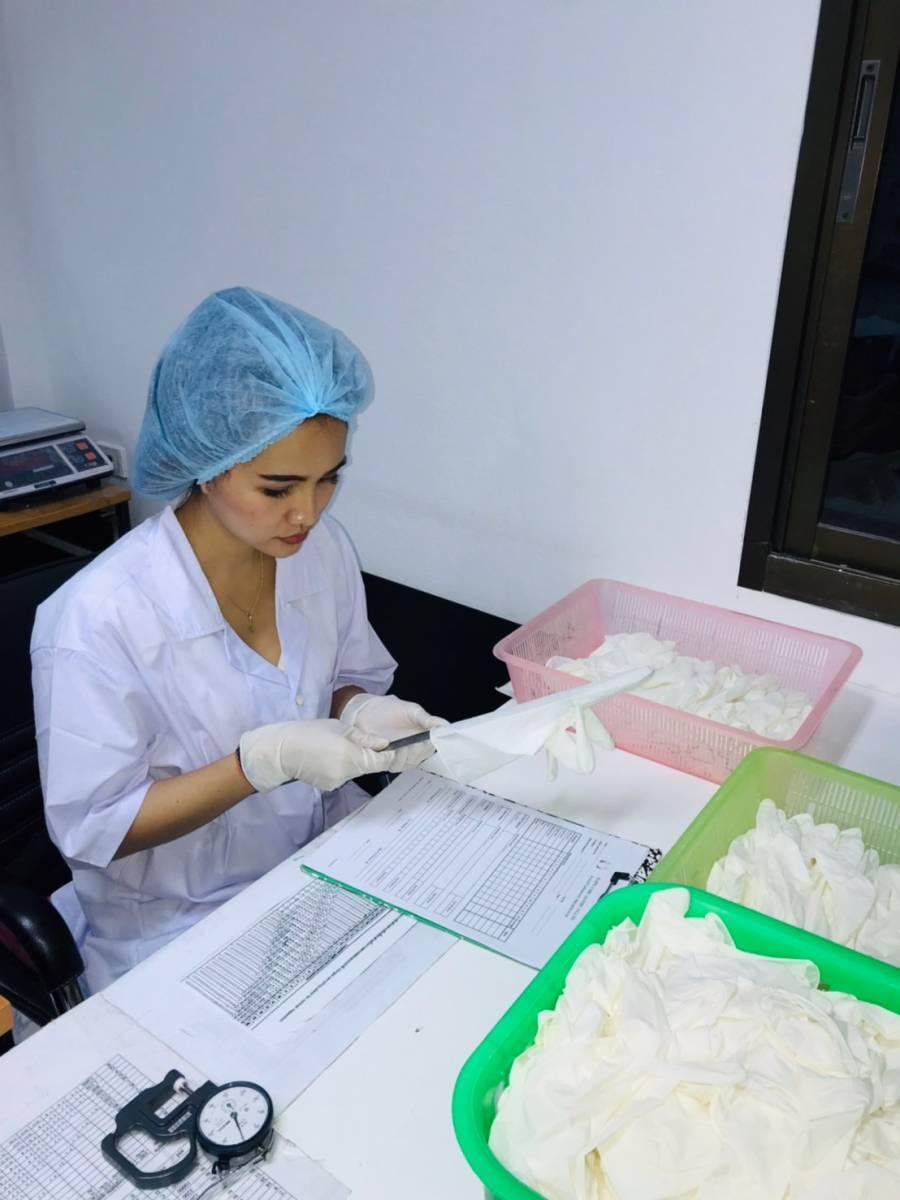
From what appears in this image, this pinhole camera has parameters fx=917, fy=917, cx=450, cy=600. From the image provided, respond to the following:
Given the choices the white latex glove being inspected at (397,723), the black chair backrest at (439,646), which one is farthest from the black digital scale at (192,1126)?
the black chair backrest at (439,646)

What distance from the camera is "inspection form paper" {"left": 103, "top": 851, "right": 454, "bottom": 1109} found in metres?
0.88

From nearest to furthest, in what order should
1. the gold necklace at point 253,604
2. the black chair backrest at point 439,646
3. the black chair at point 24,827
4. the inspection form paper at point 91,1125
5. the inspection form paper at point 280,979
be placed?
the inspection form paper at point 91,1125 < the inspection form paper at point 280,979 < the black chair at point 24,827 < the gold necklace at point 253,604 < the black chair backrest at point 439,646

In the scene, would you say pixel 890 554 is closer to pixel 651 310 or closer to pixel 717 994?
pixel 651 310

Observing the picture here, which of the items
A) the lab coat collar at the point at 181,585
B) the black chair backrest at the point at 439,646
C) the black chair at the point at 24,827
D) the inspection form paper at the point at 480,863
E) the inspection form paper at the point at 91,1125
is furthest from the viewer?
the black chair backrest at the point at 439,646

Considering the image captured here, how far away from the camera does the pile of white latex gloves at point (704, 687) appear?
1358 mm

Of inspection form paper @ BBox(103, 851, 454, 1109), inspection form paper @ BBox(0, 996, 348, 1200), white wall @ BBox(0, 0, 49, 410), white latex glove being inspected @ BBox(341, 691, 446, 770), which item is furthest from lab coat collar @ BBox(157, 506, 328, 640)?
white wall @ BBox(0, 0, 49, 410)

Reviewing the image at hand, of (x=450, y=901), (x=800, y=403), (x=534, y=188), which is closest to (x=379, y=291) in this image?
(x=534, y=188)

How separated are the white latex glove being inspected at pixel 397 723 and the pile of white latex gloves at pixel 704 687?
0.26 m

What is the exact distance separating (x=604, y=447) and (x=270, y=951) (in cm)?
105

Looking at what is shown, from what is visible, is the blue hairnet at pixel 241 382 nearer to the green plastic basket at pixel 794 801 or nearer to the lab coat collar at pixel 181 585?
the lab coat collar at pixel 181 585

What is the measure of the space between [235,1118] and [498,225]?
1434 millimetres

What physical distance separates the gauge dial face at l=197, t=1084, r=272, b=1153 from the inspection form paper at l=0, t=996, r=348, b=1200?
0.07 feet

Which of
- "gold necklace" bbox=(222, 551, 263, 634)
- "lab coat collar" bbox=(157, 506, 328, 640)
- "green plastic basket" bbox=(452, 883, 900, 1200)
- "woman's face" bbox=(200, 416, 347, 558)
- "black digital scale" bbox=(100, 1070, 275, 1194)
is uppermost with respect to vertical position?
"woman's face" bbox=(200, 416, 347, 558)

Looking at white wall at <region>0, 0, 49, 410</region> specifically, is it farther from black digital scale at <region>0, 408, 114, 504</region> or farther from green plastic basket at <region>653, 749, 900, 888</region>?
green plastic basket at <region>653, 749, 900, 888</region>
